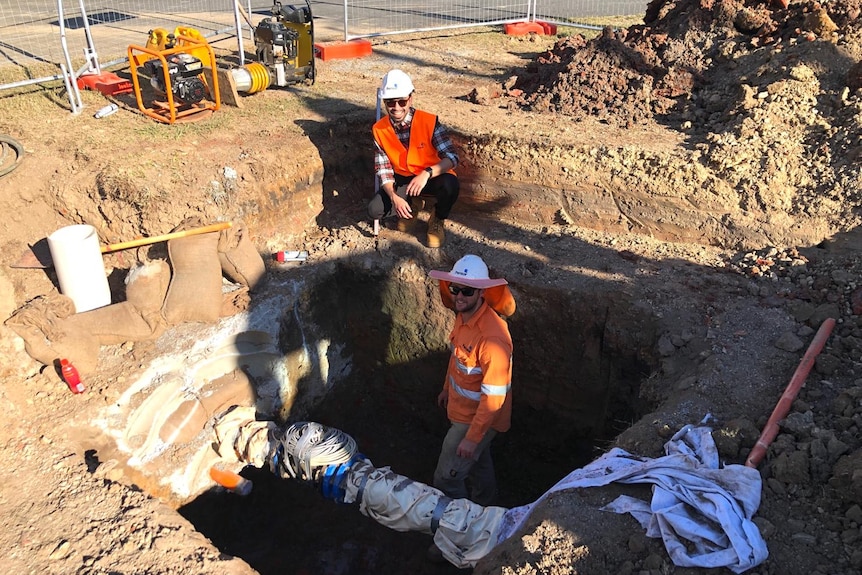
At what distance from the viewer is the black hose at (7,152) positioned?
5.31 m

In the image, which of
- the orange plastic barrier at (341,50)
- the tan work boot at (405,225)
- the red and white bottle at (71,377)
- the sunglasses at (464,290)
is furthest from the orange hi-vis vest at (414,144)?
the orange plastic barrier at (341,50)

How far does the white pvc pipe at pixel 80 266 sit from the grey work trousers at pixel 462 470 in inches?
110

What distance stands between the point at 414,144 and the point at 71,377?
3109mm

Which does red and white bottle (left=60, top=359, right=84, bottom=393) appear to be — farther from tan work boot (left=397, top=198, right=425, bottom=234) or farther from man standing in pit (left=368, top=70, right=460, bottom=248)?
tan work boot (left=397, top=198, right=425, bottom=234)

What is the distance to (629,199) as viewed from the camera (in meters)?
5.74

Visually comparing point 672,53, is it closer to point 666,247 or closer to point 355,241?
point 666,247

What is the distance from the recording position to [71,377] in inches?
176

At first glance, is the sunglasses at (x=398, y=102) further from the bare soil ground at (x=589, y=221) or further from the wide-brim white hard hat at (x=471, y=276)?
the wide-brim white hard hat at (x=471, y=276)

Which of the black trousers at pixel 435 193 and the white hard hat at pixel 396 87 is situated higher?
the white hard hat at pixel 396 87

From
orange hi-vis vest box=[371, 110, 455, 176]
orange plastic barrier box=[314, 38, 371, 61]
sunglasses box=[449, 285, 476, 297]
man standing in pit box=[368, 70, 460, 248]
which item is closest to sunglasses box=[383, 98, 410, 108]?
man standing in pit box=[368, 70, 460, 248]

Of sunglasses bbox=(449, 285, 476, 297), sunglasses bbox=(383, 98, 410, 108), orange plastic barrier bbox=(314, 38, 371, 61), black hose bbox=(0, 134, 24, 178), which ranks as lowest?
sunglasses bbox=(449, 285, 476, 297)

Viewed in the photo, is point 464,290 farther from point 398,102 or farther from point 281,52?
point 281,52

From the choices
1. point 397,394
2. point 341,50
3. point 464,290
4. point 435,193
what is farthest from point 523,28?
point 464,290

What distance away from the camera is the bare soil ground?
3.36 metres
